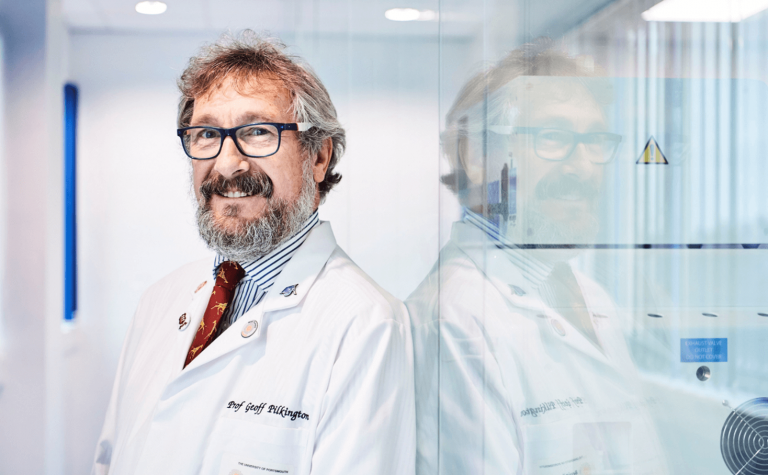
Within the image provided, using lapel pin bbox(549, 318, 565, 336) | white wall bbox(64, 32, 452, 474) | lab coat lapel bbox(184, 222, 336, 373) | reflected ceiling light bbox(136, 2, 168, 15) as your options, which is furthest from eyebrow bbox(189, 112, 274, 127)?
lapel pin bbox(549, 318, 565, 336)

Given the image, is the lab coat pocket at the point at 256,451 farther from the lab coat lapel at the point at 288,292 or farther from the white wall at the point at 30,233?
the white wall at the point at 30,233

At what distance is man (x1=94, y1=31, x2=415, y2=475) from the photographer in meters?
0.84

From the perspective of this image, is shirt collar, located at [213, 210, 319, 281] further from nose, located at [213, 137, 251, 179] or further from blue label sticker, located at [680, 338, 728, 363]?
blue label sticker, located at [680, 338, 728, 363]

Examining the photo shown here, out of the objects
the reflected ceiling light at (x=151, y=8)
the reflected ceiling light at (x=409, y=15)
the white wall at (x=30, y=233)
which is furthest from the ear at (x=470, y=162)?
the white wall at (x=30, y=233)

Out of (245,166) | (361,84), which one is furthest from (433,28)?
(245,166)

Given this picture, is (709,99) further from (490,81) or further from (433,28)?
(433,28)

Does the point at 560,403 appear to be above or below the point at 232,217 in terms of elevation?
below

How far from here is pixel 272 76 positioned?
1060 millimetres

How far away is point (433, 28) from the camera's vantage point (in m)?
1.34

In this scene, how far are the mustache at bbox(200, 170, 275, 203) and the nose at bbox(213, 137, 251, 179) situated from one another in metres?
0.01

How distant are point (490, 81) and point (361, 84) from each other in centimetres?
71

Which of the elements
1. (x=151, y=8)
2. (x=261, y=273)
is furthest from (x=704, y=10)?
(x=151, y=8)

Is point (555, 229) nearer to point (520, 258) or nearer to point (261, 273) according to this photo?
point (520, 258)

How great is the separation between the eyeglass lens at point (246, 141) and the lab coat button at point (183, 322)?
12.9 inches
